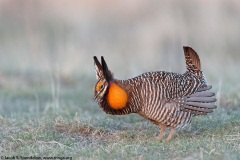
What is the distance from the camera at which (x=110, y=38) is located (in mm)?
16172

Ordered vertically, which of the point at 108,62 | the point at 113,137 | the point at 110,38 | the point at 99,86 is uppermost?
the point at 110,38

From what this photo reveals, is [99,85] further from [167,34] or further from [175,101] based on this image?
[167,34]

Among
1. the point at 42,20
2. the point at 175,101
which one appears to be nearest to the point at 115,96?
the point at 175,101

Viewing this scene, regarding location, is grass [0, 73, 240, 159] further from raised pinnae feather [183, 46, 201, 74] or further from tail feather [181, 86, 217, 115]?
raised pinnae feather [183, 46, 201, 74]

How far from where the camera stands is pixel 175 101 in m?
6.41

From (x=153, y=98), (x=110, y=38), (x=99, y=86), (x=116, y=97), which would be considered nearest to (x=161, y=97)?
(x=153, y=98)

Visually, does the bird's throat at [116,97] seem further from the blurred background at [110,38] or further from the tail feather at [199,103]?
the blurred background at [110,38]

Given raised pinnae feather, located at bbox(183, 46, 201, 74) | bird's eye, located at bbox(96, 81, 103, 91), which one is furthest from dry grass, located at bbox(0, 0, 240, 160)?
raised pinnae feather, located at bbox(183, 46, 201, 74)

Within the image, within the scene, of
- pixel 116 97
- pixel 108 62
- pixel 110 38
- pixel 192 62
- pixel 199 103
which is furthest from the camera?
pixel 110 38

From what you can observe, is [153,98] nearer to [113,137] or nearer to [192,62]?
[113,137]

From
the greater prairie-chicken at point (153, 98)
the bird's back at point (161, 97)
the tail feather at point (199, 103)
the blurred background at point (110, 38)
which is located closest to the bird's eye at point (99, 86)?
the greater prairie-chicken at point (153, 98)

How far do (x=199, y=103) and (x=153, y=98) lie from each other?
629 millimetres

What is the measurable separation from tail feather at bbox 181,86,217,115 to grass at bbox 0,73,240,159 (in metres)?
0.30

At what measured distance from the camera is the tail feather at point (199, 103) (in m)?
6.49
